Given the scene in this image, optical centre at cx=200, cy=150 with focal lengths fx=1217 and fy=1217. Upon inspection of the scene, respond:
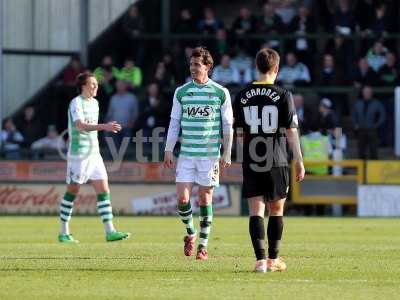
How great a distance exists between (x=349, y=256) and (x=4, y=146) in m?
15.4

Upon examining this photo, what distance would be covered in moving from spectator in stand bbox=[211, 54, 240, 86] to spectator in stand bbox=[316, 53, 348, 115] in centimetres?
215

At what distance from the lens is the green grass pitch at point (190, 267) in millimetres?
10148

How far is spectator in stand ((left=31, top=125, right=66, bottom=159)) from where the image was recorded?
1056 inches

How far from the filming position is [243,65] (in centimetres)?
2891

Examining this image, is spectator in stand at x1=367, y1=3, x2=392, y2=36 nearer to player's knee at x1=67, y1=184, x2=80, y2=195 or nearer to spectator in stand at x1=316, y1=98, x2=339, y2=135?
spectator in stand at x1=316, y1=98, x2=339, y2=135

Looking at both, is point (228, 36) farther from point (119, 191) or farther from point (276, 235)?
point (276, 235)

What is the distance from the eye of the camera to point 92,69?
1220 inches

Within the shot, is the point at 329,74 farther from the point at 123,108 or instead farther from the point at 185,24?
the point at 123,108

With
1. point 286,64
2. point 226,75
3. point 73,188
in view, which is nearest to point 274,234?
point 73,188

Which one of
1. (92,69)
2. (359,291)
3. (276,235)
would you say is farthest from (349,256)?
(92,69)

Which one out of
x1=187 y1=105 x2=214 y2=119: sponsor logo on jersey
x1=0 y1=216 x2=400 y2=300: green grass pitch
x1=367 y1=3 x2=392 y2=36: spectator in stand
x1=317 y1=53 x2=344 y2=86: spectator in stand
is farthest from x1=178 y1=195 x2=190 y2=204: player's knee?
x1=367 y1=3 x2=392 y2=36: spectator in stand

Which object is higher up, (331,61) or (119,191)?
(331,61)

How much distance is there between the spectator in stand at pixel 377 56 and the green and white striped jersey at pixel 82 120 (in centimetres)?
1380

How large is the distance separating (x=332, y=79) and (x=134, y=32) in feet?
17.3
